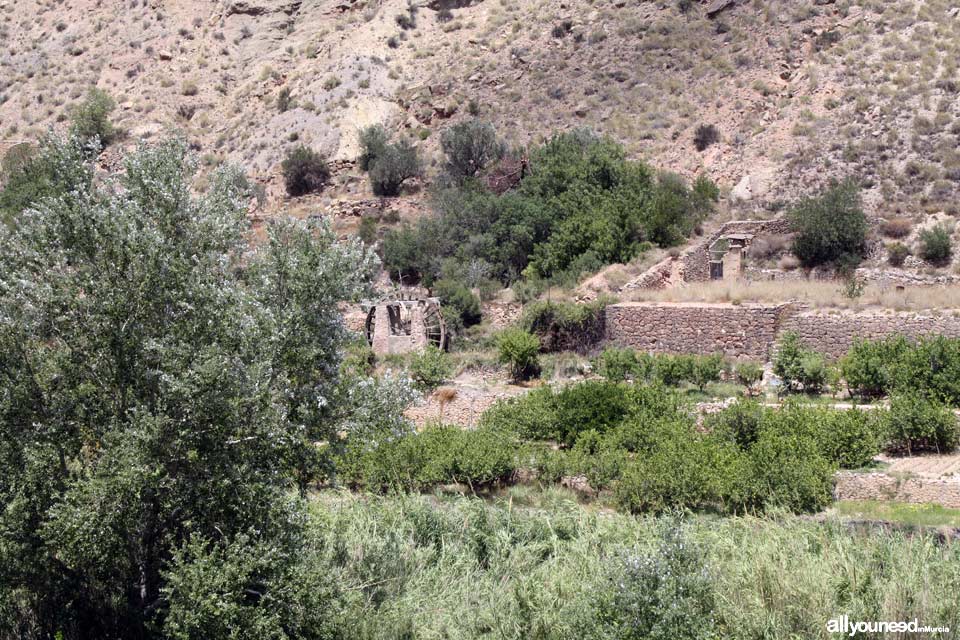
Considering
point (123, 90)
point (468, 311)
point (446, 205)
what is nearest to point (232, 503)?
point (468, 311)

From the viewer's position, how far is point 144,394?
9.28 metres

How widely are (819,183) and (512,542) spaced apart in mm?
22220

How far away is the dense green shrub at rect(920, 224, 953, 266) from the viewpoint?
82.4 ft

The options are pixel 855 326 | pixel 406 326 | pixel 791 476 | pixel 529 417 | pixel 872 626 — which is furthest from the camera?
pixel 406 326

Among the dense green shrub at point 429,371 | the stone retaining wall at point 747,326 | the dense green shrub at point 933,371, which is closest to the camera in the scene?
the dense green shrub at point 933,371

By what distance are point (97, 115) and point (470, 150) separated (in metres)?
17.0

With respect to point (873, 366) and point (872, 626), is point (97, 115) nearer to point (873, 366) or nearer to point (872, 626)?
point (873, 366)

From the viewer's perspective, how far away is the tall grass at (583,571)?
8.83 m

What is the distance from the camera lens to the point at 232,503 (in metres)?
9.16

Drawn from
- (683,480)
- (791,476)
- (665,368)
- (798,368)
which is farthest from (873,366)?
(683,480)

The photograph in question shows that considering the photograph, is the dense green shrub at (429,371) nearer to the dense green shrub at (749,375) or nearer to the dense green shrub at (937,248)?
the dense green shrub at (749,375)

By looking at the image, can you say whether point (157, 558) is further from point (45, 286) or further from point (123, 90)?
point (123, 90)

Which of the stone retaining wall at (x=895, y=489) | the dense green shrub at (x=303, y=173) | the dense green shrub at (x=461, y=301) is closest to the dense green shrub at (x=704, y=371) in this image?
the stone retaining wall at (x=895, y=489)

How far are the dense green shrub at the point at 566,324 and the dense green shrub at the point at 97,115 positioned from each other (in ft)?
73.8
